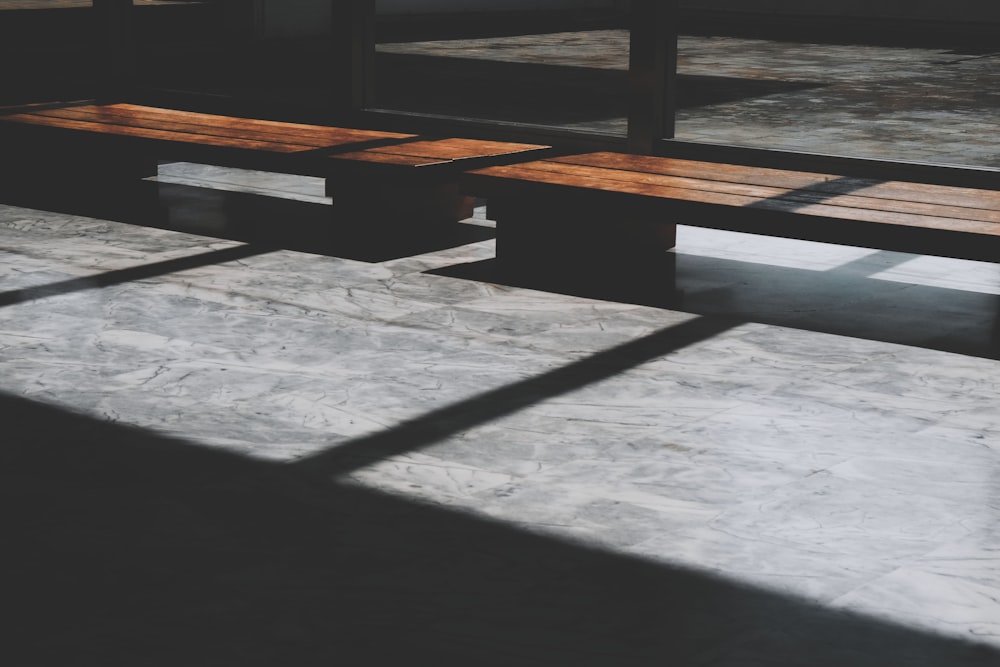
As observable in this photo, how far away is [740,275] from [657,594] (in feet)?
8.70

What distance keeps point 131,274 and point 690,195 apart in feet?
6.18

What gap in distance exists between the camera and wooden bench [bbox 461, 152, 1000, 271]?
13.7ft

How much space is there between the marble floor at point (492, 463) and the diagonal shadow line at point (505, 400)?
0.04ft

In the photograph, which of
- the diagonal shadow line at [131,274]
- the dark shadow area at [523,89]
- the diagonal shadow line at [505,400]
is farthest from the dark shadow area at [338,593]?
the dark shadow area at [523,89]

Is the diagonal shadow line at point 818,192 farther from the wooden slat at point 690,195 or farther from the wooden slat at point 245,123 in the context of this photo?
the wooden slat at point 245,123

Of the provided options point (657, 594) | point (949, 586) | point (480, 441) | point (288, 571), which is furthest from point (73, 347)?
point (949, 586)

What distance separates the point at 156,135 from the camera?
588 cm

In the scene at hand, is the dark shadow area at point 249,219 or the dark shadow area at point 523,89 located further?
the dark shadow area at point 523,89

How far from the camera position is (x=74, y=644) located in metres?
2.32

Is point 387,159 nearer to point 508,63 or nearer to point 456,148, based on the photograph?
point 456,148

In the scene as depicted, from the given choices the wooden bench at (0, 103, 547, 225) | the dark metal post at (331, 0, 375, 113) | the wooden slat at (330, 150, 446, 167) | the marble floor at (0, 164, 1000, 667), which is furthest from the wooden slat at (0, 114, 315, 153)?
the dark metal post at (331, 0, 375, 113)

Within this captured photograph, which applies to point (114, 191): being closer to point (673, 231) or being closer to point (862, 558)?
point (673, 231)

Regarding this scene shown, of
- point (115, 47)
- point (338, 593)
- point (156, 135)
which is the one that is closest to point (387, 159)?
point (156, 135)

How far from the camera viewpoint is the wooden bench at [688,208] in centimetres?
416
